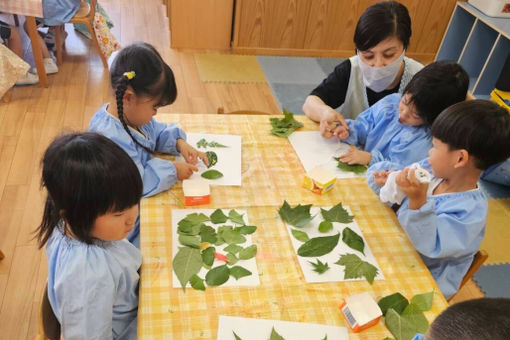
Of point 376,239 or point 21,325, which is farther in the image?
point 21,325

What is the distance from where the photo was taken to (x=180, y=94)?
3.39 meters

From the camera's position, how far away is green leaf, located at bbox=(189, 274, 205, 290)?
105 centimetres

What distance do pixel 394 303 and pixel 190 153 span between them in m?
0.83

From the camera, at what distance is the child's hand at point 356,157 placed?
1562 millimetres

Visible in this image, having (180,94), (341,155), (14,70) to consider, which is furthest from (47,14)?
(341,155)

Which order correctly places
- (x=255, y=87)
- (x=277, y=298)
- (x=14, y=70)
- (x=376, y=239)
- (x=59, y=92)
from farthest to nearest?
(x=255, y=87) → (x=59, y=92) → (x=14, y=70) → (x=376, y=239) → (x=277, y=298)

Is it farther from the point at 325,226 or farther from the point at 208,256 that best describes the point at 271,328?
the point at 325,226

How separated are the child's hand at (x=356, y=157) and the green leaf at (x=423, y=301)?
1.92ft

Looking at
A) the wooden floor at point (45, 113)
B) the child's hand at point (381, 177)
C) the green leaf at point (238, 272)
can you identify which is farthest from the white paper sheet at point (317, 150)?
the wooden floor at point (45, 113)

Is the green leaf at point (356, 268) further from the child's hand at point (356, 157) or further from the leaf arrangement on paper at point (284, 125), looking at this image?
the leaf arrangement on paper at point (284, 125)

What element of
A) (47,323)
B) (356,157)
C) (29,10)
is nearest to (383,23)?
(356,157)

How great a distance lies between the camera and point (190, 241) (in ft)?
3.83

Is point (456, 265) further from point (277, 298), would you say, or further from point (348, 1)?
point (348, 1)

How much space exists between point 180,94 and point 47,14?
3.68 ft
